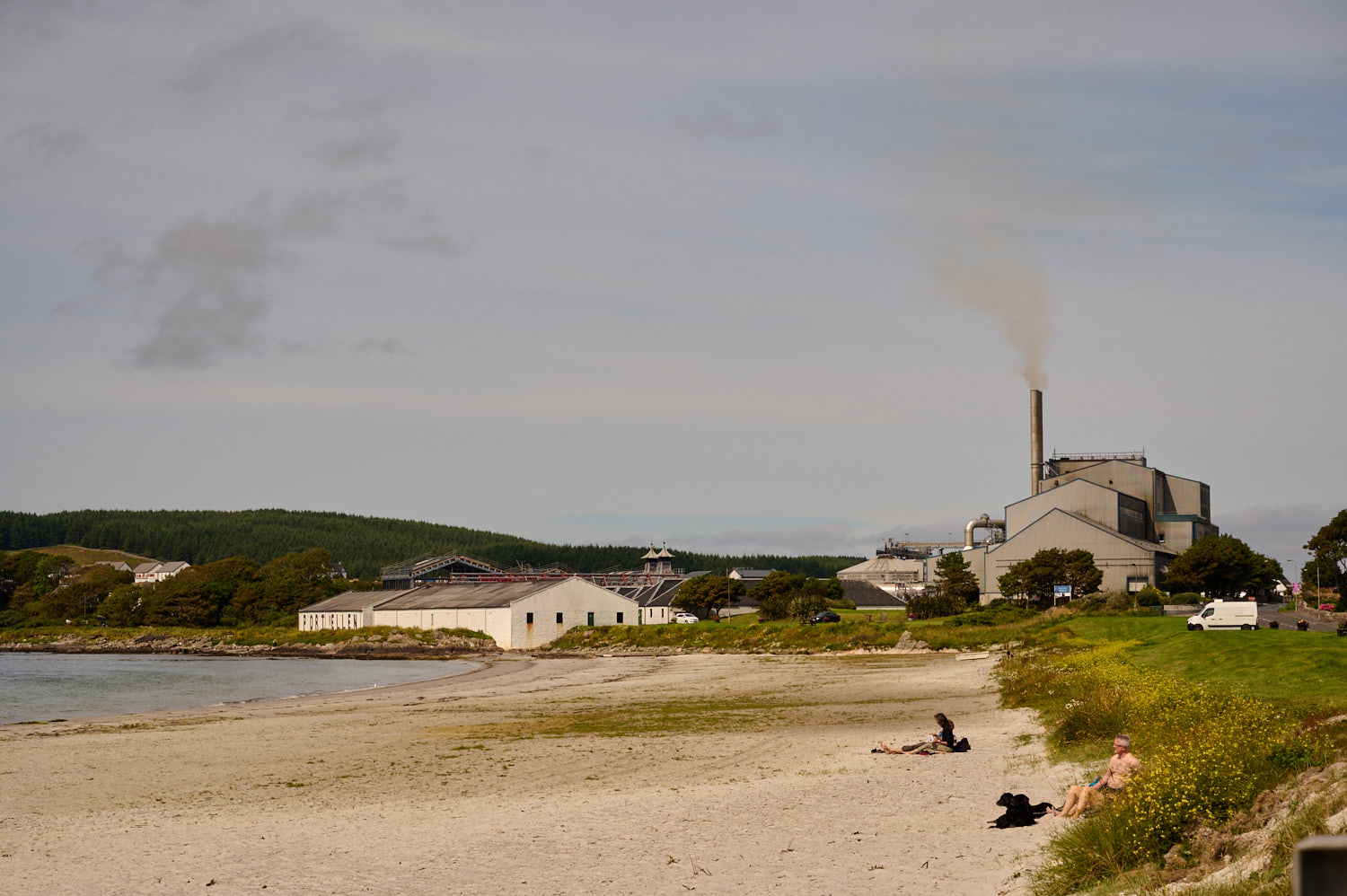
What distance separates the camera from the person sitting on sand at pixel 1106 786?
46.0 ft

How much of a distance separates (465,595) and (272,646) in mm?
20997

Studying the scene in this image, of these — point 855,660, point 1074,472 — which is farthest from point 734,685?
point 1074,472

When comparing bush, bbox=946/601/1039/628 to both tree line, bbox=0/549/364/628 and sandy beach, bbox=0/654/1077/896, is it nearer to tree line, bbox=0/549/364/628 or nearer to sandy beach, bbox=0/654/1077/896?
sandy beach, bbox=0/654/1077/896

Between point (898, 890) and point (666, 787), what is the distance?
7912 mm

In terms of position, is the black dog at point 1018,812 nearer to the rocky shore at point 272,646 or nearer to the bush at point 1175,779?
the bush at point 1175,779

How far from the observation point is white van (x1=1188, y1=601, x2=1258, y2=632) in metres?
48.2

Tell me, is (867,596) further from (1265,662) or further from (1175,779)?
(1175,779)

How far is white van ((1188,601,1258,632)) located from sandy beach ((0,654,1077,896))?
1875 centimetres

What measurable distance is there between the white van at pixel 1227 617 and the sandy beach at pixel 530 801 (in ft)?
61.5

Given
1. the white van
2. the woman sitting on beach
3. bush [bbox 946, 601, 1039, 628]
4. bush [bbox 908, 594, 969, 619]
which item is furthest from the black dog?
bush [bbox 908, 594, 969, 619]

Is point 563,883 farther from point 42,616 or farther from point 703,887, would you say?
point 42,616

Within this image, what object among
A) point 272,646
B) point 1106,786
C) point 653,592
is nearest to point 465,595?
point 272,646

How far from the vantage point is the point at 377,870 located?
1377cm

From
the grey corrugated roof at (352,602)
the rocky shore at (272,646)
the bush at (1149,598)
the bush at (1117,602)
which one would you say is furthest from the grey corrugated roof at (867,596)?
the grey corrugated roof at (352,602)
